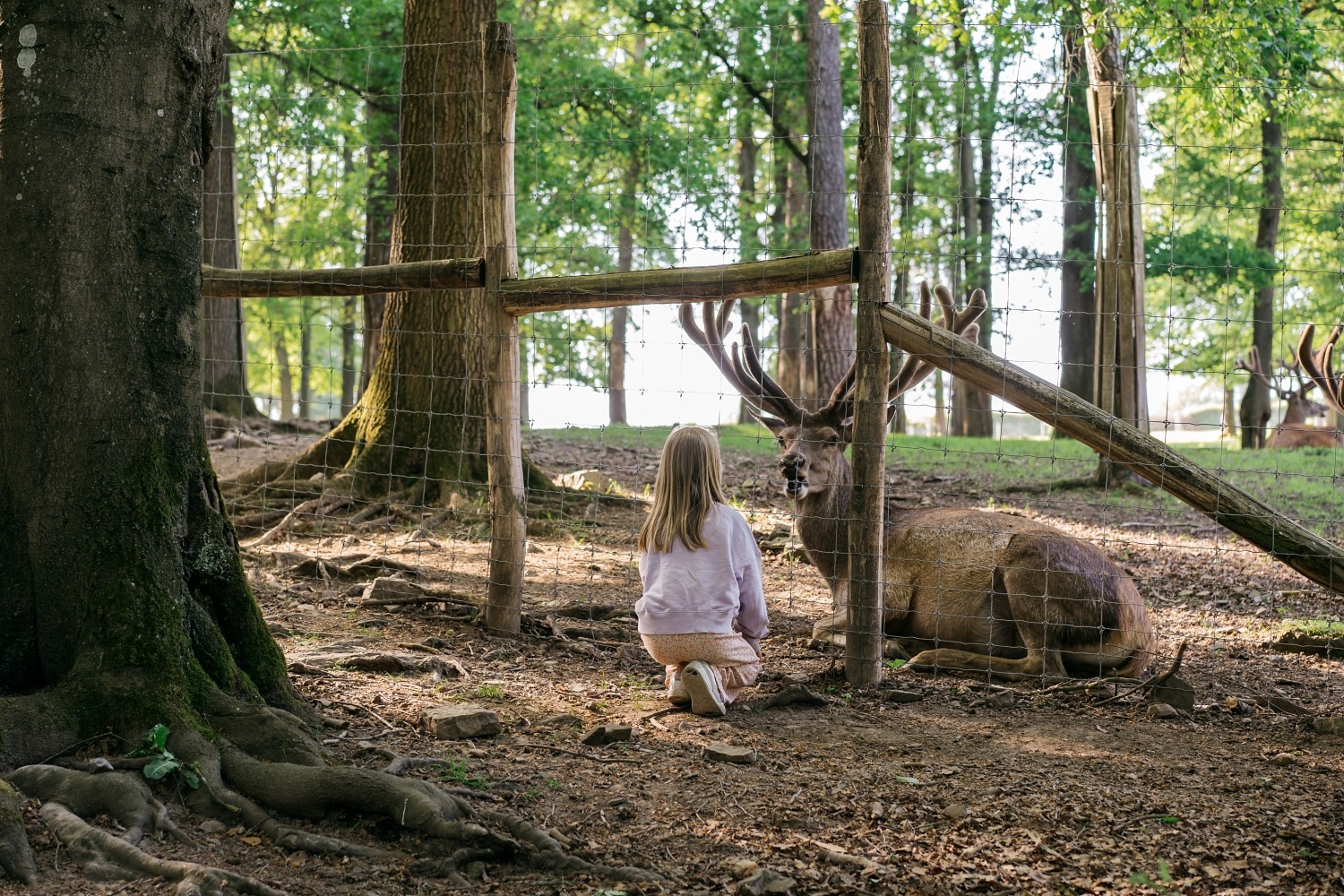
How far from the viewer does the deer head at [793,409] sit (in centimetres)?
719

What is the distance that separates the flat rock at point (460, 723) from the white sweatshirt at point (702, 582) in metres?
1.01

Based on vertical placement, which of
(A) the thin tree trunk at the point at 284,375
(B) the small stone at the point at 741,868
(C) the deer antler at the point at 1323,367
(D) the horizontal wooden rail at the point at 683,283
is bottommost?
(B) the small stone at the point at 741,868

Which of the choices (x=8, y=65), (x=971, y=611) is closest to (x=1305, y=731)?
(x=971, y=611)

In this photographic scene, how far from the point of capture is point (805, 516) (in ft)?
24.8

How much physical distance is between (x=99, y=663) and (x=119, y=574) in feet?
1.06

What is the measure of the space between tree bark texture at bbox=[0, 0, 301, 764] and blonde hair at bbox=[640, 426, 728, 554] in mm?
2308

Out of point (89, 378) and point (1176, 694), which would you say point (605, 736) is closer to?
point (89, 378)

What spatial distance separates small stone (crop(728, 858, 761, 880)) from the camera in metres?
3.59

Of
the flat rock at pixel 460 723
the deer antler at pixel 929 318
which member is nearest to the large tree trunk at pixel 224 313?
the deer antler at pixel 929 318

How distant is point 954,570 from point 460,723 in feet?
12.0

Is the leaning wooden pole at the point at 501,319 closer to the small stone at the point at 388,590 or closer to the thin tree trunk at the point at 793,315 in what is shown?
the small stone at the point at 388,590

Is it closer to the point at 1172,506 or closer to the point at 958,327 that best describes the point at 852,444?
the point at 958,327

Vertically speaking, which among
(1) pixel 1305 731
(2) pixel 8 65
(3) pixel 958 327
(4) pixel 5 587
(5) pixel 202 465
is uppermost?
(2) pixel 8 65

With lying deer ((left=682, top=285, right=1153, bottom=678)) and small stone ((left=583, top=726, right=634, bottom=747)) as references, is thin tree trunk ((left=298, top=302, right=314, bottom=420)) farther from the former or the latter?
small stone ((left=583, top=726, right=634, bottom=747))
